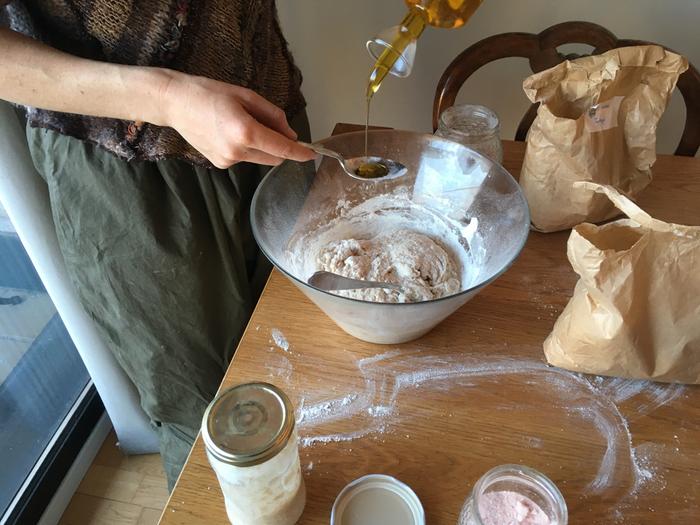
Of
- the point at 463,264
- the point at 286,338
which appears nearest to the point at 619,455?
the point at 463,264

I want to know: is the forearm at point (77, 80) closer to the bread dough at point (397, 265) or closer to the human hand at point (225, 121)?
the human hand at point (225, 121)

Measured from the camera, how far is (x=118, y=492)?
1443mm

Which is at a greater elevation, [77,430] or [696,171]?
[696,171]

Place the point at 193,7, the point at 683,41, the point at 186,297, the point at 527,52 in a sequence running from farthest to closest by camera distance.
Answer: the point at 683,41 → the point at 527,52 → the point at 186,297 → the point at 193,7

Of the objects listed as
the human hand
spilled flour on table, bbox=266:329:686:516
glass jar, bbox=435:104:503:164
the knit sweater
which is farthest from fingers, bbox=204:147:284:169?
glass jar, bbox=435:104:503:164

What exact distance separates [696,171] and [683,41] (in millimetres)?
403

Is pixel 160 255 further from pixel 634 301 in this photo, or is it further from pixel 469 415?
pixel 634 301

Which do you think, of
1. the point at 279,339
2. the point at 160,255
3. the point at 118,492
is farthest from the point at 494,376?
the point at 118,492

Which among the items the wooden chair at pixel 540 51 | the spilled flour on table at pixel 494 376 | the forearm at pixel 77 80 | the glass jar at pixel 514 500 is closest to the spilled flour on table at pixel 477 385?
the spilled flour on table at pixel 494 376

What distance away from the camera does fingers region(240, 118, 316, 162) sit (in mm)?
645

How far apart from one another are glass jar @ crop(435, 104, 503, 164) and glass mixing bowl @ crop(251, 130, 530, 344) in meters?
0.06

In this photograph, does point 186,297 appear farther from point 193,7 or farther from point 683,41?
point 683,41

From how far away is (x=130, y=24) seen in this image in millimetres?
724

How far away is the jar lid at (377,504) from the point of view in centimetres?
60
